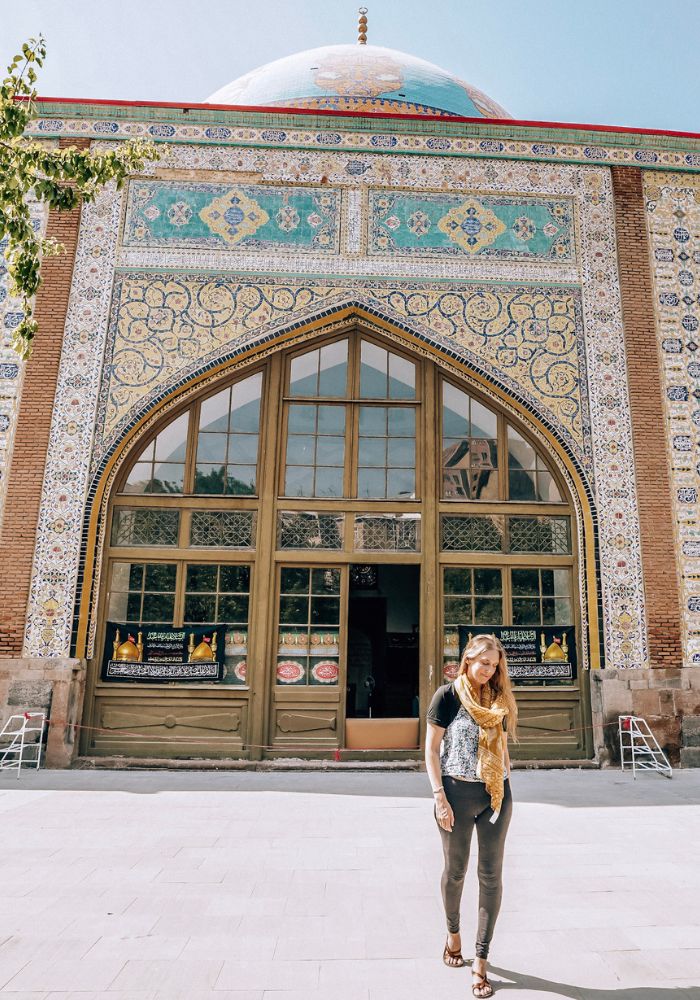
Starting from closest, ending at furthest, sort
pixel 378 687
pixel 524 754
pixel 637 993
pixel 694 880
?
pixel 637 993
pixel 694 880
pixel 524 754
pixel 378 687

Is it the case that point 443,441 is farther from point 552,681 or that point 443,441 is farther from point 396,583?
point 396,583

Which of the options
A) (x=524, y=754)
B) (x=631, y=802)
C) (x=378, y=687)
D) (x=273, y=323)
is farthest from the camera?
(x=378, y=687)

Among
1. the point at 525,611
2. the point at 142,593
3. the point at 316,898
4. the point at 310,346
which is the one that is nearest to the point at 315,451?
the point at 310,346

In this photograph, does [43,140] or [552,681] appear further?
[43,140]

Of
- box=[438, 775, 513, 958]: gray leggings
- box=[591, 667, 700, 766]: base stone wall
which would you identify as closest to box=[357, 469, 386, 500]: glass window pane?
box=[591, 667, 700, 766]: base stone wall

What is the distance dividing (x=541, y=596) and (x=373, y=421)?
9.46 ft

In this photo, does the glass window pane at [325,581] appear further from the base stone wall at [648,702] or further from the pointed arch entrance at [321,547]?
the base stone wall at [648,702]

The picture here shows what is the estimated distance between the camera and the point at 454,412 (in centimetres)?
884

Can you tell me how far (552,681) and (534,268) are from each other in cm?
504

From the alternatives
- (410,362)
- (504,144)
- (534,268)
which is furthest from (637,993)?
(504,144)

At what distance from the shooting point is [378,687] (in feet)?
41.7

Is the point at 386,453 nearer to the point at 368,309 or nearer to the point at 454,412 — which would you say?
the point at 454,412

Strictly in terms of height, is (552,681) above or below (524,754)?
above

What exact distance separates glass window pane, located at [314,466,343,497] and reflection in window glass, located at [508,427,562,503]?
2.06m
